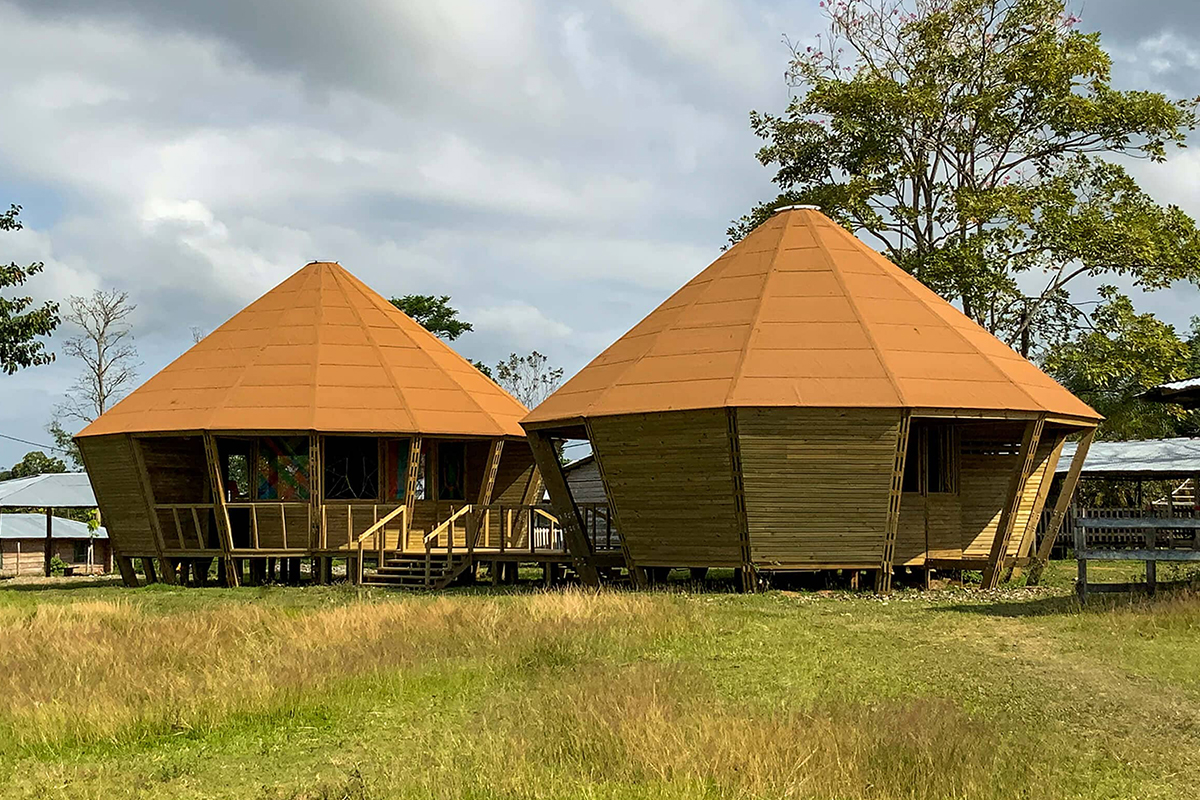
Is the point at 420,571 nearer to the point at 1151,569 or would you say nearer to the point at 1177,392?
the point at 1151,569

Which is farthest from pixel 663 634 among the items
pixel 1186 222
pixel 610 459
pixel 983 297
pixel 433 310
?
pixel 433 310

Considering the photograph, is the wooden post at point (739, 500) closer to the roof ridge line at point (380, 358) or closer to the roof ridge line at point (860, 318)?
the roof ridge line at point (860, 318)

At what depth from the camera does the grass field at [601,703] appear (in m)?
8.31

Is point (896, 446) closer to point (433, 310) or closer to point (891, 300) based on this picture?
point (891, 300)

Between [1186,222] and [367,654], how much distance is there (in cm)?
2508

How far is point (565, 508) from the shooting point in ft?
78.4

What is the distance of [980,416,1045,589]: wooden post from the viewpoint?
2114cm

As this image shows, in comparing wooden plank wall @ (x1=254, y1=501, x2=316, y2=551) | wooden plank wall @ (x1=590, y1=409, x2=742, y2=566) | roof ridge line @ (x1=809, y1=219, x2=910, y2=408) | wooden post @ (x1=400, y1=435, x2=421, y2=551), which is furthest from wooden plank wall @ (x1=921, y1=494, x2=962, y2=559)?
wooden plank wall @ (x1=254, y1=501, x2=316, y2=551)

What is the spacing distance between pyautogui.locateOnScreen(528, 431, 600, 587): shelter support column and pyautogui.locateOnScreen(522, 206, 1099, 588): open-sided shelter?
50 mm

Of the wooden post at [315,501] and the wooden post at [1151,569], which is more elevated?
the wooden post at [315,501]

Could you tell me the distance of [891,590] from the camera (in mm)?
21266

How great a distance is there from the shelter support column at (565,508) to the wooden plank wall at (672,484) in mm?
1894

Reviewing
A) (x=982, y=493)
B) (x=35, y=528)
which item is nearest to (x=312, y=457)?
(x=982, y=493)

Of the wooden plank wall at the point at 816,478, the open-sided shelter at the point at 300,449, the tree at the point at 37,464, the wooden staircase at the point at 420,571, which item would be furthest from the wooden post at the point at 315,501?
the tree at the point at 37,464
